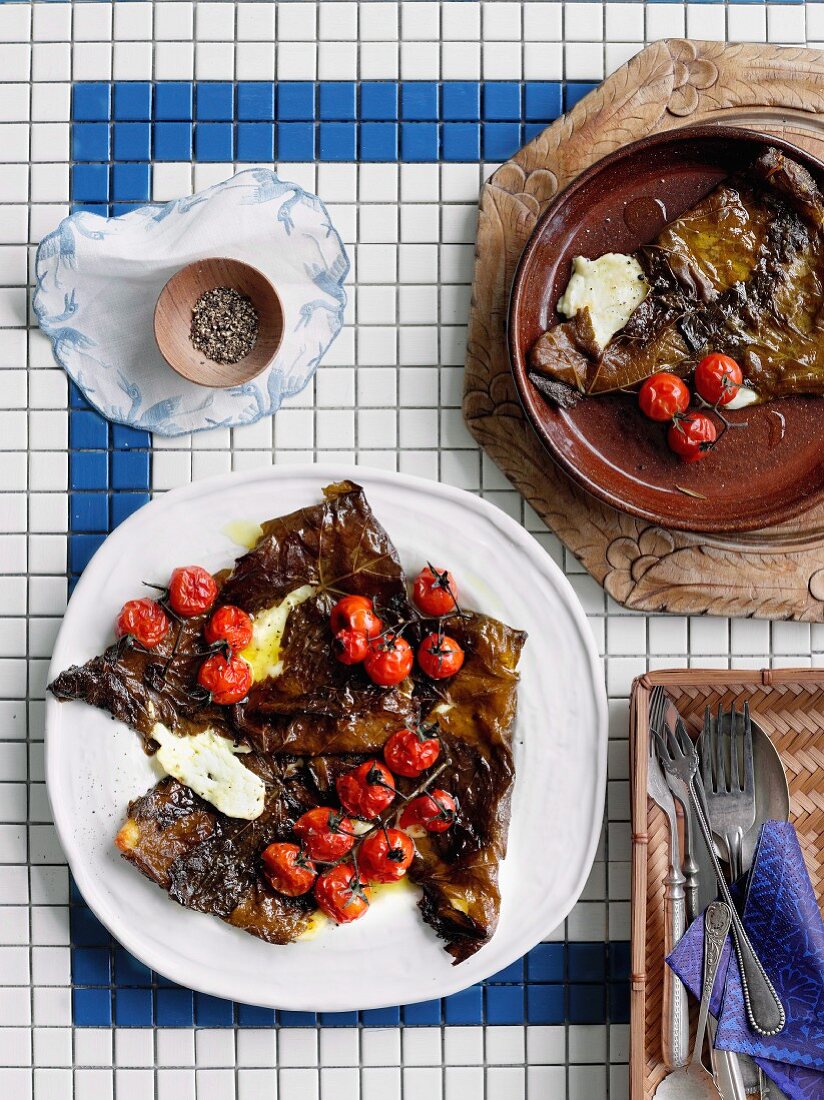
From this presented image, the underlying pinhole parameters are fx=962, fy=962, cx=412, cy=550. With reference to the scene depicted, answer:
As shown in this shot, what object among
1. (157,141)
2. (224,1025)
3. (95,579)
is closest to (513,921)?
(224,1025)

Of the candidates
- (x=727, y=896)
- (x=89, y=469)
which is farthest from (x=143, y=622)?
(x=727, y=896)

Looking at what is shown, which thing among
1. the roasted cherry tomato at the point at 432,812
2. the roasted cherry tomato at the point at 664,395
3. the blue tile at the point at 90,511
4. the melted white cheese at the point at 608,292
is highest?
the melted white cheese at the point at 608,292

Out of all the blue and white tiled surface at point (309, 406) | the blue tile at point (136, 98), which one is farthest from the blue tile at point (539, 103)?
the blue tile at point (136, 98)

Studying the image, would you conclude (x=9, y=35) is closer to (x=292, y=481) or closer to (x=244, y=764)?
(x=292, y=481)

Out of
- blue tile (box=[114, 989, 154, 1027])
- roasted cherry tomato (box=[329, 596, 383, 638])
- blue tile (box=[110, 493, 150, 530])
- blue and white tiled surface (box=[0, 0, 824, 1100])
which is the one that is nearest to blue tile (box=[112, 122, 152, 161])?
blue and white tiled surface (box=[0, 0, 824, 1100])

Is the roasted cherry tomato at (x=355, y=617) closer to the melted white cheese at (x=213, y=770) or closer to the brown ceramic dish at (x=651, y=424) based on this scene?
the melted white cheese at (x=213, y=770)

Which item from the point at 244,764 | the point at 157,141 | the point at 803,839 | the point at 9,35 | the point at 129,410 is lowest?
the point at 803,839

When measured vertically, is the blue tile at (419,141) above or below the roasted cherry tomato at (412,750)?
above
